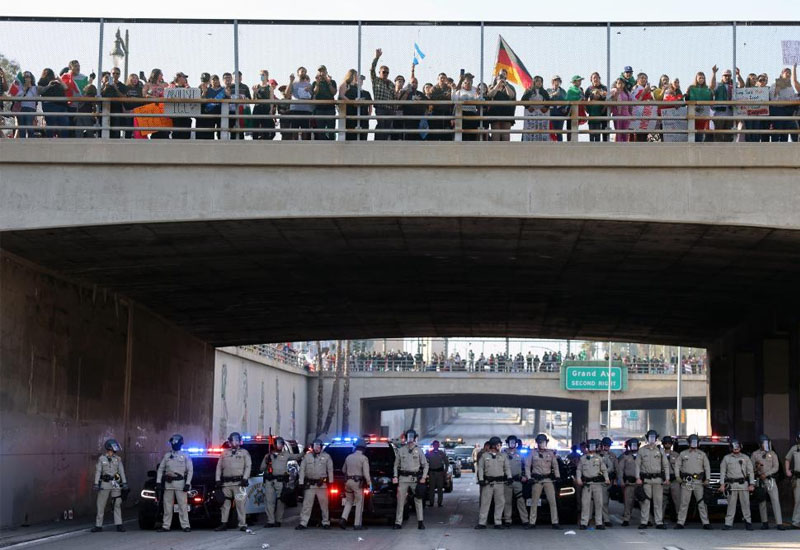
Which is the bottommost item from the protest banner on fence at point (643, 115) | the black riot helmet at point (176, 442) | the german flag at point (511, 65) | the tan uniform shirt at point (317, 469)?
the tan uniform shirt at point (317, 469)

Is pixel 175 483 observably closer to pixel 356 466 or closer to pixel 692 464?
pixel 356 466

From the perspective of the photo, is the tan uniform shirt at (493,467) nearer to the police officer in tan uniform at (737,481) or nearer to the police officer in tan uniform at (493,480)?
the police officer in tan uniform at (493,480)

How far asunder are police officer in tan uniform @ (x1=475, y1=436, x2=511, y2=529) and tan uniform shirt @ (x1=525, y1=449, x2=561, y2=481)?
46cm

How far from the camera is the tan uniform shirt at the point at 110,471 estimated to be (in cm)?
2255

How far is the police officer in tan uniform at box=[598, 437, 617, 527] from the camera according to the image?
24.3 metres

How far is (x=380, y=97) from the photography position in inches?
886

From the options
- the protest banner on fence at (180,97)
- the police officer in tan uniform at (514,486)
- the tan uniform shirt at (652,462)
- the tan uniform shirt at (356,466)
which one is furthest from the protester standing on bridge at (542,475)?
the protest banner on fence at (180,97)

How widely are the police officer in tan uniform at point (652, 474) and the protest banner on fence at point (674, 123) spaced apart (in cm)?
594

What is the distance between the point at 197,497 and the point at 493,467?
19.5 feet

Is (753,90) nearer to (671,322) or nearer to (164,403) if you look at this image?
(671,322)

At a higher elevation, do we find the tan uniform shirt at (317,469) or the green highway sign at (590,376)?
the green highway sign at (590,376)

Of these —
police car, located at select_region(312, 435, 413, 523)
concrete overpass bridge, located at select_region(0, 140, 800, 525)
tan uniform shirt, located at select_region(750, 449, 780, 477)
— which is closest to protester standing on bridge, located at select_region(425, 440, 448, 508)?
concrete overpass bridge, located at select_region(0, 140, 800, 525)

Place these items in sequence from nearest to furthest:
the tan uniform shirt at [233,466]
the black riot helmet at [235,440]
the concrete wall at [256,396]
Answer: the black riot helmet at [235,440], the tan uniform shirt at [233,466], the concrete wall at [256,396]

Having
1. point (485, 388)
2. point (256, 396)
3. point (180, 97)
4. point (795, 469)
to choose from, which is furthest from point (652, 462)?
point (485, 388)
